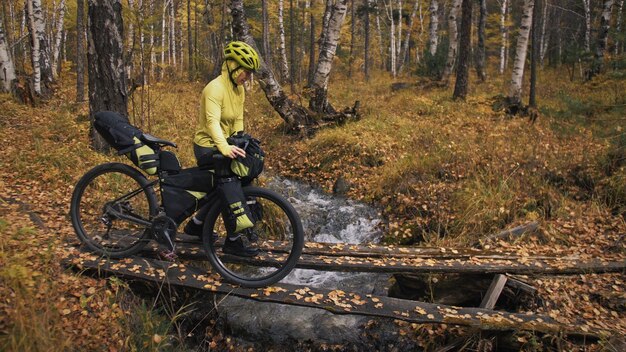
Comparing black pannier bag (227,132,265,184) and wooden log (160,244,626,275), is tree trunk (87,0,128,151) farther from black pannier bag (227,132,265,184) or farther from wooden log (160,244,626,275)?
black pannier bag (227,132,265,184)

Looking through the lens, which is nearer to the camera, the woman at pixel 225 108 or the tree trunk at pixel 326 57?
the woman at pixel 225 108

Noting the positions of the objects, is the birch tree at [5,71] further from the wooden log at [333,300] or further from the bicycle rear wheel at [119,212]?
the wooden log at [333,300]

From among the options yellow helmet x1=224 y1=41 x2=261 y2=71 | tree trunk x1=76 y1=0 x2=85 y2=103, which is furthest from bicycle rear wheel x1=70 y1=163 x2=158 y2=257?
tree trunk x1=76 y1=0 x2=85 y2=103

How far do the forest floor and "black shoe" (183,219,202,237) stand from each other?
37.7 inches

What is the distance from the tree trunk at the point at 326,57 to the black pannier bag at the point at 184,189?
24.8 feet

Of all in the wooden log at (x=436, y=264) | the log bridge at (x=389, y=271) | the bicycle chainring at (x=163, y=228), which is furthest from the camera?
the wooden log at (x=436, y=264)

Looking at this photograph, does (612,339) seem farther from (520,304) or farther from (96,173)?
(96,173)

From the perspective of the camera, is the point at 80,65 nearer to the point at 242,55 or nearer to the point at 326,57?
the point at 326,57

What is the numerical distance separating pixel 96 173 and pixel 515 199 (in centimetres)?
622

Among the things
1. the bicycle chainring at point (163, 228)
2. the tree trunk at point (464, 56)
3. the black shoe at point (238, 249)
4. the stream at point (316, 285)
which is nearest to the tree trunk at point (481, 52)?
the tree trunk at point (464, 56)

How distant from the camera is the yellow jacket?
13.4 ft

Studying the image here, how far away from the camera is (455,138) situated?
31.0 ft

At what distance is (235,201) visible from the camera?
4.21 meters

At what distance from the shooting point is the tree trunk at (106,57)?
24.2ft
